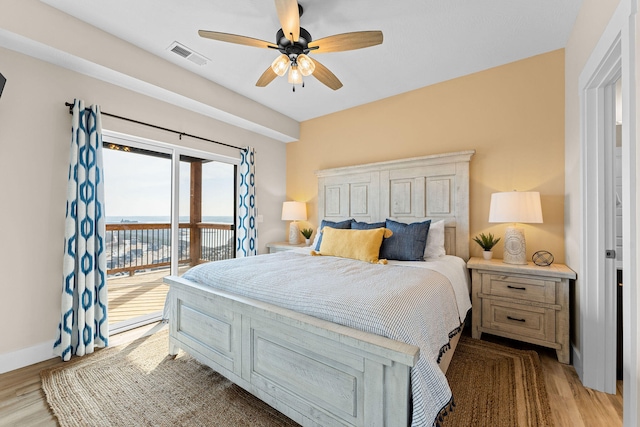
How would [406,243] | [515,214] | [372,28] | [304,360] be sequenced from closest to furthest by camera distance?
[304,360], [372,28], [515,214], [406,243]

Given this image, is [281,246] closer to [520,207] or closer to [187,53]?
[187,53]

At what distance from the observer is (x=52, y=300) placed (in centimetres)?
232

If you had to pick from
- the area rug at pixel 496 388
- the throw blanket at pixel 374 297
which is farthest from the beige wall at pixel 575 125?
the throw blanket at pixel 374 297

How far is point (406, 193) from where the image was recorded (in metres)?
3.35

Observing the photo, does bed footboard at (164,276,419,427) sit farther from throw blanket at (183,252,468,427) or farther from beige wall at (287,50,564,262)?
beige wall at (287,50,564,262)

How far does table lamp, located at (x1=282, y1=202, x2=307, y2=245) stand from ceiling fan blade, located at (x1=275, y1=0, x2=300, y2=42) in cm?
254

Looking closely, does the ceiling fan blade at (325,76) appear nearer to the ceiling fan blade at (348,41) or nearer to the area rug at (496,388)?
the ceiling fan blade at (348,41)

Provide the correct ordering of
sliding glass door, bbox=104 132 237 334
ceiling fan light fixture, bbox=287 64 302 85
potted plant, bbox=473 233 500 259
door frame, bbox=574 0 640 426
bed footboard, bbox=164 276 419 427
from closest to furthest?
bed footboard, bbox=164 276 419 427 → door frame, bbox=574 0 640 426 → ceiling fan light fixture, bbox=287 64 302 85 → potted plant, bbox=473 233 500 259 → sliding glass door, bbox=104 132 237 334

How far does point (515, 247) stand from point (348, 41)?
231cm

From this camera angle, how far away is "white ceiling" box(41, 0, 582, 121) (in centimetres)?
204

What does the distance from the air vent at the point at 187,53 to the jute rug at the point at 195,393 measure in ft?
9.06

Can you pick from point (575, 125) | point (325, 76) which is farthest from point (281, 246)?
point (575, 125)

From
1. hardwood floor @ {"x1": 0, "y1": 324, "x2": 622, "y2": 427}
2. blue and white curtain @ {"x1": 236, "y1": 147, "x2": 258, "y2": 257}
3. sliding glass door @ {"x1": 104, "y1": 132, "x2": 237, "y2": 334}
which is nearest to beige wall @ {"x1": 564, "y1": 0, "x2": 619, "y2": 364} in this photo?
hardwood floor @ {"x1": 0, "y1": 324, "x2": 622, "y2": 427}

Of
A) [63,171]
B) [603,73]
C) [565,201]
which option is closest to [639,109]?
[603,73]
